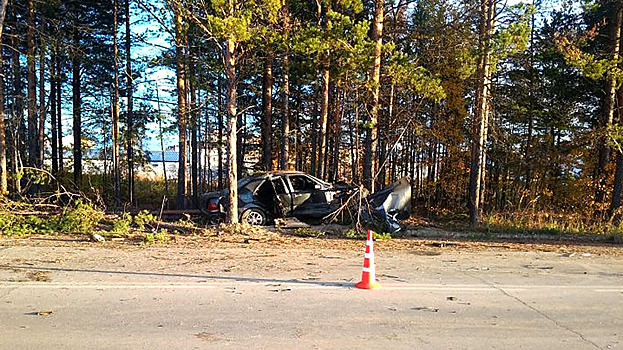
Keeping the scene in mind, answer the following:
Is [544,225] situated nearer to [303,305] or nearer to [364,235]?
[364,235]

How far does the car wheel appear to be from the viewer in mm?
12048

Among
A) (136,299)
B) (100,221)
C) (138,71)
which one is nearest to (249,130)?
(138,71)

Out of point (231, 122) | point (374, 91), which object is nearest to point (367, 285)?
point (231, 122)

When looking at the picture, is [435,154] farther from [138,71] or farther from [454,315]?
[454,315]

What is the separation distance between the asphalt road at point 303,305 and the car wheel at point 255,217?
12.8 ft

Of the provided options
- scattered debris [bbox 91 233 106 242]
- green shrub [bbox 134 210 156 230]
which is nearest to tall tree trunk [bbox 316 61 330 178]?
green shrub [bbox 134 210 156 230]

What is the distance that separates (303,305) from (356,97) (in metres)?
10.2

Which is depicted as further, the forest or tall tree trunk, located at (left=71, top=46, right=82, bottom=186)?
tall tree trunk, located at (left=71, top=46, right=82, bottom=186)

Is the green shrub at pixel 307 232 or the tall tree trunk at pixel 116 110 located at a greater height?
the tall tree trunk at pixel 116 110

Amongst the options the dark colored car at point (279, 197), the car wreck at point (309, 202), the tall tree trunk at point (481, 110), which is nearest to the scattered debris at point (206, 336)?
the car wreck at point (309, 202)

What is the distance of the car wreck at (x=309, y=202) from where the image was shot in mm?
11664

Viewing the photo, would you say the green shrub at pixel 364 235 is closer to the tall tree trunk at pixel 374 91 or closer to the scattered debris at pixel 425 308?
the tall tree trunk at pixel 374 91

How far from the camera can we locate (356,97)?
14461mm

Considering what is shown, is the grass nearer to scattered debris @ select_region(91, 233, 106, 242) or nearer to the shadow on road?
the shadow on road
